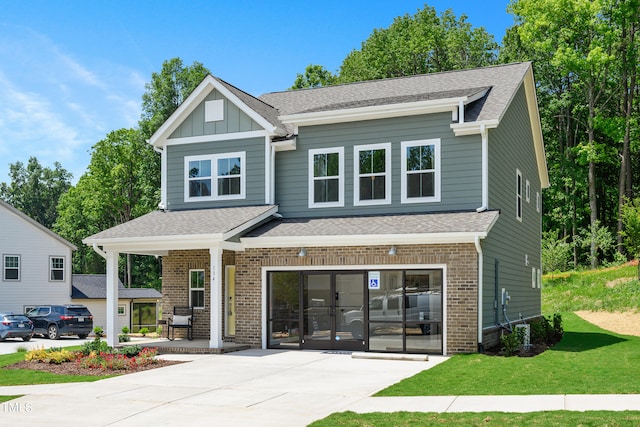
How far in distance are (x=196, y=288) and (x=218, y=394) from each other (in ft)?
34.9

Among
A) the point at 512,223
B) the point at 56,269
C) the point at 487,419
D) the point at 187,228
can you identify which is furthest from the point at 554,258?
the point at 487,419

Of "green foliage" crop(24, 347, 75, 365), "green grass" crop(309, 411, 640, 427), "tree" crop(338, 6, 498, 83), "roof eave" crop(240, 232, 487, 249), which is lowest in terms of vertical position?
"green foliage" crop(24, 347, 75, 365)

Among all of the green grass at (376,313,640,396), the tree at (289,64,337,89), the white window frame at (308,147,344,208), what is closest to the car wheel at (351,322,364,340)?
the green grass at (376,313,640,396)

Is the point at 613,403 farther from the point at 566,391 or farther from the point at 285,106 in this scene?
the point at 285,106

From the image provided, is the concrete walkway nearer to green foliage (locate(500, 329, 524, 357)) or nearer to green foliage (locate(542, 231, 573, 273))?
green foliage (locate(500, 329, 524, 357))

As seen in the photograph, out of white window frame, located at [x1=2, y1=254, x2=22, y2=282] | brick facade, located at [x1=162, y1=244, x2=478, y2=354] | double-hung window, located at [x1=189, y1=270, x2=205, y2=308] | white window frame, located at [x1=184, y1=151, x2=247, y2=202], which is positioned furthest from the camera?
white window frame, located at [x1=2, y1=254, x2=22, y2=282]

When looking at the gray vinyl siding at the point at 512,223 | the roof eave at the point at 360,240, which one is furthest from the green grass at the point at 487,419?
the gray vinyl siding at the point at 512,223

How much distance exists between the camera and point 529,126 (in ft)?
83.8

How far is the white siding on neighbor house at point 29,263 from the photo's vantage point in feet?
123

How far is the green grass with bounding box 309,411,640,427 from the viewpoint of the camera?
29.8ft

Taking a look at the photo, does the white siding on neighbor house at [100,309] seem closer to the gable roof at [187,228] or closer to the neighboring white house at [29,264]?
the neighboring white house at [29,264]

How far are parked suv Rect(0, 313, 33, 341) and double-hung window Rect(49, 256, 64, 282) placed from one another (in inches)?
398

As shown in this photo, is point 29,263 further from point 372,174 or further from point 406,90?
point 372,174

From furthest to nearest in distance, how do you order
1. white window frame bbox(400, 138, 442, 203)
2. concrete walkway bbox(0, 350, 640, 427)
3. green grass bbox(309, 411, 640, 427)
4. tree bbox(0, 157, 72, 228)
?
tree bbox(0, 157, 72, 228) < white window frame bbox(400, 138, 442, 203) < concrete walkway bbox(0, 350, 640, 427) < green grass bbox(309, 411, 640, 427)
